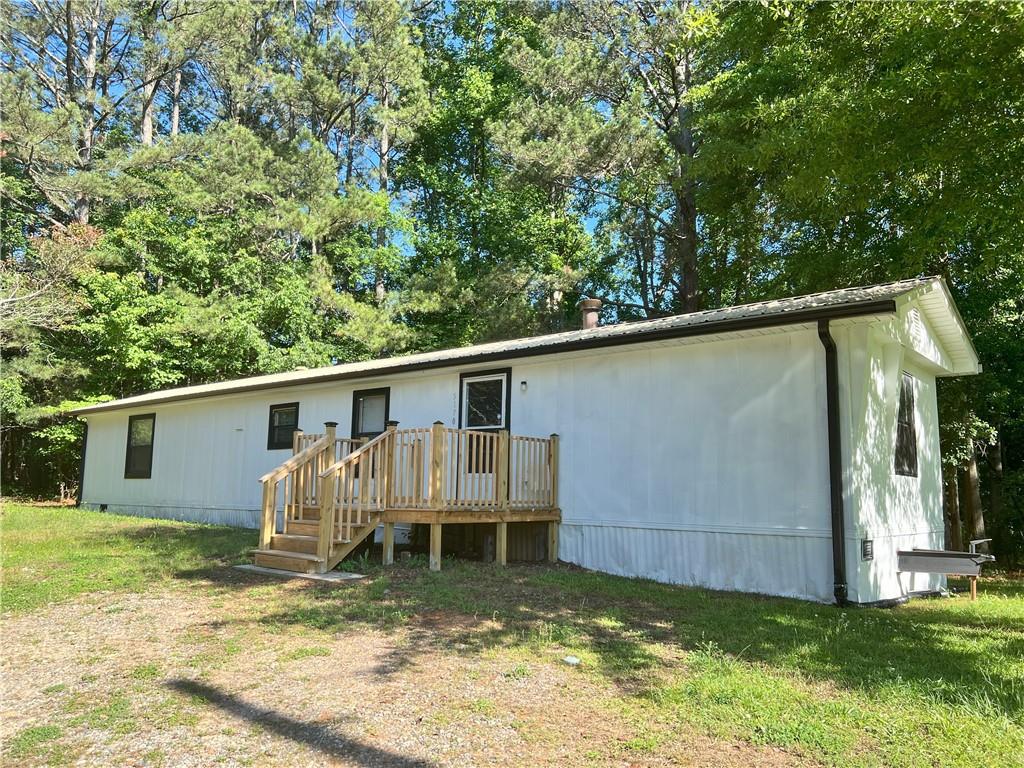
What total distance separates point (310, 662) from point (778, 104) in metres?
9.09

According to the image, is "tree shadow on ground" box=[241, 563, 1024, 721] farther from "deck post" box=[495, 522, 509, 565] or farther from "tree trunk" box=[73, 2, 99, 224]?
"tree trunk" box=[73, 2, 99, 224]

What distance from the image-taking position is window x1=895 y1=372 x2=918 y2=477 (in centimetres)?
840

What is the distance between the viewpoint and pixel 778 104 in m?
9.67

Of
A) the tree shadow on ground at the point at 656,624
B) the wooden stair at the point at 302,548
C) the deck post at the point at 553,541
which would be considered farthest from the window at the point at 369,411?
the tree shadow on ground at the point at 656,624

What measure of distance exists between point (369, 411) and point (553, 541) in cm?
421

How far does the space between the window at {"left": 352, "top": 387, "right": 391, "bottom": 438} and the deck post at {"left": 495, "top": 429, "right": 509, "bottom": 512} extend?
3.38 metres

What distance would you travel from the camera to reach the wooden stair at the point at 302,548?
25.0ft

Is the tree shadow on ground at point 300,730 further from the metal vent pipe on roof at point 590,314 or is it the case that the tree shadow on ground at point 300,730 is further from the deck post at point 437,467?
the metal vent pipe on roof at point 590,314

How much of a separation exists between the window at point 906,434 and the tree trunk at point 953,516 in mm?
5698

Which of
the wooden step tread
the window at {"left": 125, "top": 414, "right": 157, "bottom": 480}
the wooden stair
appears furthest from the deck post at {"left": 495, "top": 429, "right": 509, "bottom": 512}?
the window at {"left": 125, "top": 414, "right": 157, "bottom": 480}

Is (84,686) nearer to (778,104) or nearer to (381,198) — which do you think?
(778,104)

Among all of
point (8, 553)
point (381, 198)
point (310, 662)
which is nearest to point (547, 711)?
point (310, 662)

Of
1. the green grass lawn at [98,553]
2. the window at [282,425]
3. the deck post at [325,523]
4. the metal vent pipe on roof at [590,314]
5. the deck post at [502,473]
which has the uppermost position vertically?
the metal vent pipe on roof at [590,314]

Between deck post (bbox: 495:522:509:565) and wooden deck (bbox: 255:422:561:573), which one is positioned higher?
wooden deck (bbox: 255:422:561:573)
